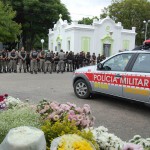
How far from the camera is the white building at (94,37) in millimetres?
32250

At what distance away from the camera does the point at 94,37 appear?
1319 inches

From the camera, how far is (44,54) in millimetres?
19109

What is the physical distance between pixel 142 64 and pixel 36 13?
130 feet

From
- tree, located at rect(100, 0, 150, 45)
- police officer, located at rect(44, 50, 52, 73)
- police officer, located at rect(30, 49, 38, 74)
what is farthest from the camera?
tree, located at rect(100, 0, 150, 45)

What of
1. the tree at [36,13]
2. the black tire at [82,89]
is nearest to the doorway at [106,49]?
the tree at [36,13]

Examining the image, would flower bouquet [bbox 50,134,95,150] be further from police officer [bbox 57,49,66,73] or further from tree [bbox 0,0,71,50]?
tree [bbox 0,0,71,50]

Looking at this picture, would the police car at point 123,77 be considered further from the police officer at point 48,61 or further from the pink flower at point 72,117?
the police officer at point 48,61

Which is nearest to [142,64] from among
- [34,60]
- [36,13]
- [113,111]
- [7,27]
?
[113,111]

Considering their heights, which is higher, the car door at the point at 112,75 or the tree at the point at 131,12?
the tree at the point at 131,12

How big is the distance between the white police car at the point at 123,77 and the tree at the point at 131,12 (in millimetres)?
41990

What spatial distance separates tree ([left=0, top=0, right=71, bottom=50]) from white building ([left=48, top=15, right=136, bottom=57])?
9462 millimetres

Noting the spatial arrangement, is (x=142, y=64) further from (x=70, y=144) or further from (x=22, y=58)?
(x=22, y=58)

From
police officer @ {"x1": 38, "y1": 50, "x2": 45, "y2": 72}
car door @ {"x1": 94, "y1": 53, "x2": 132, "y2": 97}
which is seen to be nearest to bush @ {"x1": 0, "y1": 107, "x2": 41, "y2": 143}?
car door @ {"x1": 94, "y1": 53, "x2": 132, "y2": 97}

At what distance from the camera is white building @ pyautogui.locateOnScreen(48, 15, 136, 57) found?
106ft
